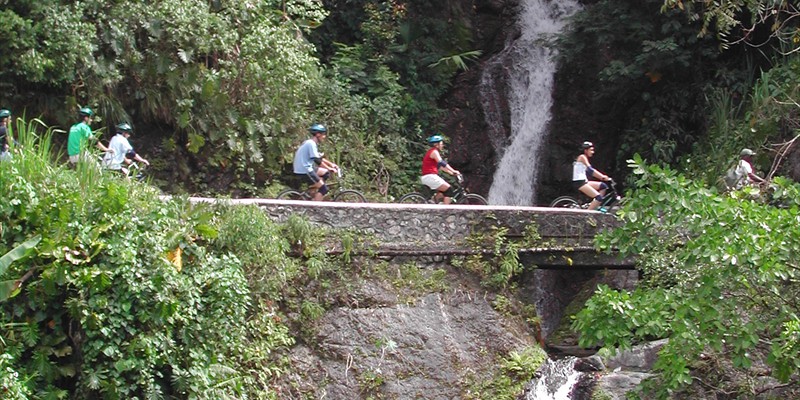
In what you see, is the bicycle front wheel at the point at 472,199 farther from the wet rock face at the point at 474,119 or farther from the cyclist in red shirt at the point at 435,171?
the wet rock face at the point at 474,119

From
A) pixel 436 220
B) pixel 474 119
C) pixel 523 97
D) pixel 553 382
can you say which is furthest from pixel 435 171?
pixel 523 97

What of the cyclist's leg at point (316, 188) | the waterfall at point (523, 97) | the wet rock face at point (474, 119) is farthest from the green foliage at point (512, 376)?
the wet rock face at point (474, 119)

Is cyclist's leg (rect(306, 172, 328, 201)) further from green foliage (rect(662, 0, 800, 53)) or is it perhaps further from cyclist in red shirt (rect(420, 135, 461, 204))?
green foliage (rect(662, 0, 800, 53))

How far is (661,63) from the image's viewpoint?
21.5 meters

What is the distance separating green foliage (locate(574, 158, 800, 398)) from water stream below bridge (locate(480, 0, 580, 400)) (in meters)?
11.0

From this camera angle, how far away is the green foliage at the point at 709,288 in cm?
1209

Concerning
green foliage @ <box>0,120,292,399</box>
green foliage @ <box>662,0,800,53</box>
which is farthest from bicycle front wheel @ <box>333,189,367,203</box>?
green foliage @ <box>662,0,800,53</box>

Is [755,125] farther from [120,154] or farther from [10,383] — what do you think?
[10,383]

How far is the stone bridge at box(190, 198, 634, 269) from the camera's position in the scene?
50.4 feet

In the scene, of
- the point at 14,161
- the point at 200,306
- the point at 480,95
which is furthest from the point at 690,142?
the point at 14,161

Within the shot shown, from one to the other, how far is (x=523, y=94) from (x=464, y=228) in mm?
9404

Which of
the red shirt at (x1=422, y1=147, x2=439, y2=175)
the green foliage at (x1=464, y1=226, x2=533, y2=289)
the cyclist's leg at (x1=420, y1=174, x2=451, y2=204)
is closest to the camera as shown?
the green foliage at (x1=464, y1=226, x2=533, y2=289)

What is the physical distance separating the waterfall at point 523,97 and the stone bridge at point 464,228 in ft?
23.1

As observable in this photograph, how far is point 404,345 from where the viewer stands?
47.9 feet
